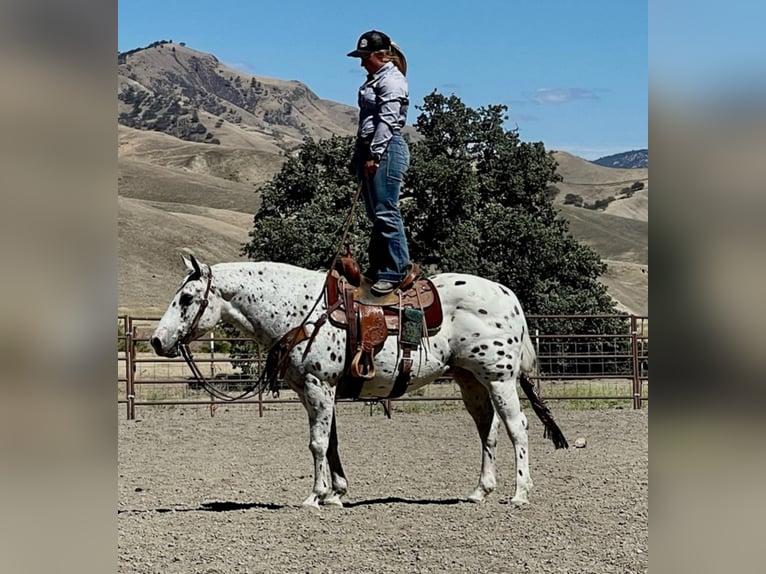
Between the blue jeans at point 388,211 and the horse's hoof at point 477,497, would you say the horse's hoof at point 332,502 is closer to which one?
the horse's hoof at point 477,497

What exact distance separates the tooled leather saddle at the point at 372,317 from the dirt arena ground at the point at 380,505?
985mm

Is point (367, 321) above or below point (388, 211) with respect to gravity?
below

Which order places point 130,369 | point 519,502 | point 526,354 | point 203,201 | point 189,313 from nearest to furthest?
point 189,313
point 519,502
point 526,354
point 130,369
point 203,201

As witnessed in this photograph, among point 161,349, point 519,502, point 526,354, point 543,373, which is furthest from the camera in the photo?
point 543,373

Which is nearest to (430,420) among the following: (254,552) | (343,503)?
(343,503)

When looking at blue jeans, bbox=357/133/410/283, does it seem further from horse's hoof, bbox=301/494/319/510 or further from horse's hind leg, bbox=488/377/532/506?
horse's hoof, bbox=301/494/319/510

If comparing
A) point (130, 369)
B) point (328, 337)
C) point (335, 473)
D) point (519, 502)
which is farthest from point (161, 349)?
point (130, 369)

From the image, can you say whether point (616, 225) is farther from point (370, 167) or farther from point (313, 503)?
point (313, 503)

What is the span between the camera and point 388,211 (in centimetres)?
680

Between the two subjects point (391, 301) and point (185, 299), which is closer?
point (185, 299)

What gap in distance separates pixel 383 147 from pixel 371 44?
0.75 m

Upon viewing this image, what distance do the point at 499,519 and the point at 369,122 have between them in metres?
2.94
